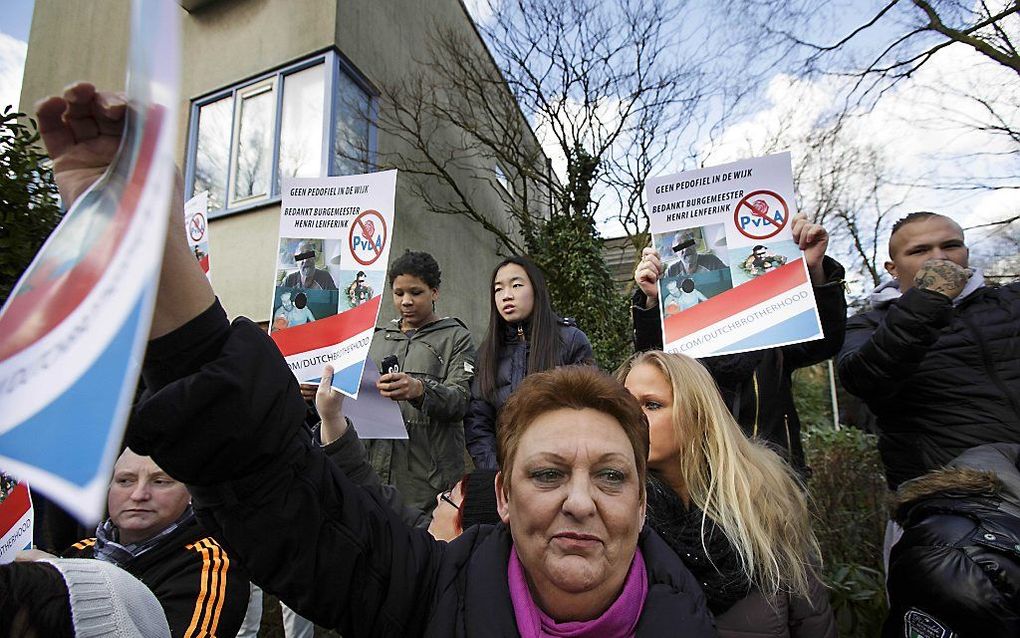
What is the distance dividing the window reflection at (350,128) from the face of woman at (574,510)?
6.29 metres

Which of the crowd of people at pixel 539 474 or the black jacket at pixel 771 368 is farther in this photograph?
the black jacket at pixel 771 368

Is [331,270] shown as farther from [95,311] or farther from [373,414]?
[95,311]

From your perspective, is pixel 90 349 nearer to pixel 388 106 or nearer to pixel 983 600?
pixel 983 600

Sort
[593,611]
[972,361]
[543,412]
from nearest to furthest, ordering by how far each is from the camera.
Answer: [593,611], [543,412], [972,361]

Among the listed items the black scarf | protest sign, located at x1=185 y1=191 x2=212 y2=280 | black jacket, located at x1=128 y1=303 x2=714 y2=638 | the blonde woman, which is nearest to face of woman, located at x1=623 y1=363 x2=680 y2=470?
the blonde woman

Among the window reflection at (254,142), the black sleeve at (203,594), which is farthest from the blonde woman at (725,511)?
Answer: the window reflection at (254,142)

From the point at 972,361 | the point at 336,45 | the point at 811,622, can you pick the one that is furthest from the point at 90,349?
the point at 336,45

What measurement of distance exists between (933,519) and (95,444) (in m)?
2.04

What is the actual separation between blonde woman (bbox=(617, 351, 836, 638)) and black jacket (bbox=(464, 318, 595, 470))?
83 centimetres

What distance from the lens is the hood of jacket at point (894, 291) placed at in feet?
8.19

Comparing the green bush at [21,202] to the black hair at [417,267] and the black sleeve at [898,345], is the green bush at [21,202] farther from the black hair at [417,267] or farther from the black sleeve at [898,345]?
the black sleeve at [898,345]

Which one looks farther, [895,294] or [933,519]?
[895,294]

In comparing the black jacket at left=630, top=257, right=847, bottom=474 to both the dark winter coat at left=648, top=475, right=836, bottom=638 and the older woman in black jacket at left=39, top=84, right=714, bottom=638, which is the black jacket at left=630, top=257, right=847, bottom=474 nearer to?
the dark winter coat at left=648, top=475, right=836, bottom=638

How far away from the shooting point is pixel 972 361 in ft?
7.79
